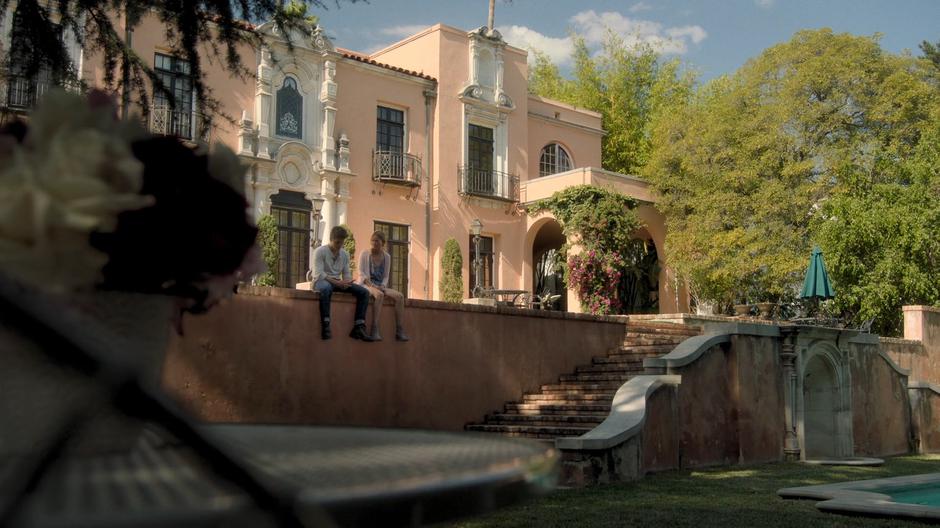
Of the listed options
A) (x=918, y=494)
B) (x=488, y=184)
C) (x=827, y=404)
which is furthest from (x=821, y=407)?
(x=488, y=184)

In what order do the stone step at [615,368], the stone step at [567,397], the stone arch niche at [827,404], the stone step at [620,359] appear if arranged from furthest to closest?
the stone arch niche at [827,404] → the stone step at [620,359] → the stone step at [615,368] → the stone step at [567,397]

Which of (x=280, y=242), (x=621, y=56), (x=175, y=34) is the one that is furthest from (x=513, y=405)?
(x=621, y=56)

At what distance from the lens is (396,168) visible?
24.9m

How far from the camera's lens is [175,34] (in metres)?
6.89

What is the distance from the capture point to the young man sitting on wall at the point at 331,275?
10.8m

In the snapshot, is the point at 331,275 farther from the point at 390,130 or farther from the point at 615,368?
the point at 390,130

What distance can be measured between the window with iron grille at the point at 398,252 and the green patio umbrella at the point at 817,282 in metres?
10.6

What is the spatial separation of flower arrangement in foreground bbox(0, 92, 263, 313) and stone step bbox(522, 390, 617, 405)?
1186cm

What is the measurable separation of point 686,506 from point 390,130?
18704mm

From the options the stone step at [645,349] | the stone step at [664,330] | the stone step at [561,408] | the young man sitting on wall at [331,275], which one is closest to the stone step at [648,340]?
the stone step at [645,349]

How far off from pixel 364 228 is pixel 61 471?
77.8ft

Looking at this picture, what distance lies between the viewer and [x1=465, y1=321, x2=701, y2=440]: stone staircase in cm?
1215

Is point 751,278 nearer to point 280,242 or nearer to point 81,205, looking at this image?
point 280,242

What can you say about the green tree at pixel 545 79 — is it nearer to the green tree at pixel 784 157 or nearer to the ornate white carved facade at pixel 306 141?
the green tree at pixel 784 157
